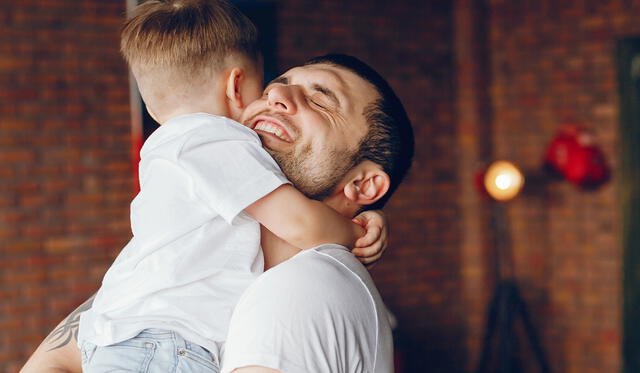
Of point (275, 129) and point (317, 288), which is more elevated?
point (275, 129)

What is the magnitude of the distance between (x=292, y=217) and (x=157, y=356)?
1.14ft

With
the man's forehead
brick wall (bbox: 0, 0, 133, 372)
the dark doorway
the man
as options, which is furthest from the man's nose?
the dark doorway

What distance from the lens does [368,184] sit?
1.60m

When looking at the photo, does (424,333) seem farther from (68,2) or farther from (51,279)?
(68,2)

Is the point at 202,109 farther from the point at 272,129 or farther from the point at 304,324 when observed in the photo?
the point at 304,324

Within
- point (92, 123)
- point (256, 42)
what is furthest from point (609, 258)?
point (256, 42)

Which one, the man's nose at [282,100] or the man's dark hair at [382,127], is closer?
the man's nose at [282,100]

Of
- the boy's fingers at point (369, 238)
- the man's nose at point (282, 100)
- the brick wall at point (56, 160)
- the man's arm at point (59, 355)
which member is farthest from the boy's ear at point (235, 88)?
the brick wall at point (56, 160)

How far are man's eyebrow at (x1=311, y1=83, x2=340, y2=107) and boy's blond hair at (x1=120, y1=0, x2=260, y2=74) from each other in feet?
0.59

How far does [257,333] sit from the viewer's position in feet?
3.75

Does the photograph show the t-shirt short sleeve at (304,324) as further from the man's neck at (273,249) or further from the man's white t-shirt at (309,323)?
the man's neck at (273,249)

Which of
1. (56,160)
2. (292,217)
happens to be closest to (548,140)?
(56,160)

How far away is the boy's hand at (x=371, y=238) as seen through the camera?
1.56 metres

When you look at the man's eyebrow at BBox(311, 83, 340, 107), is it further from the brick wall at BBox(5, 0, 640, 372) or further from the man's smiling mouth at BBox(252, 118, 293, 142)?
the brick wall at BBox(5, 0, 640, 372)
